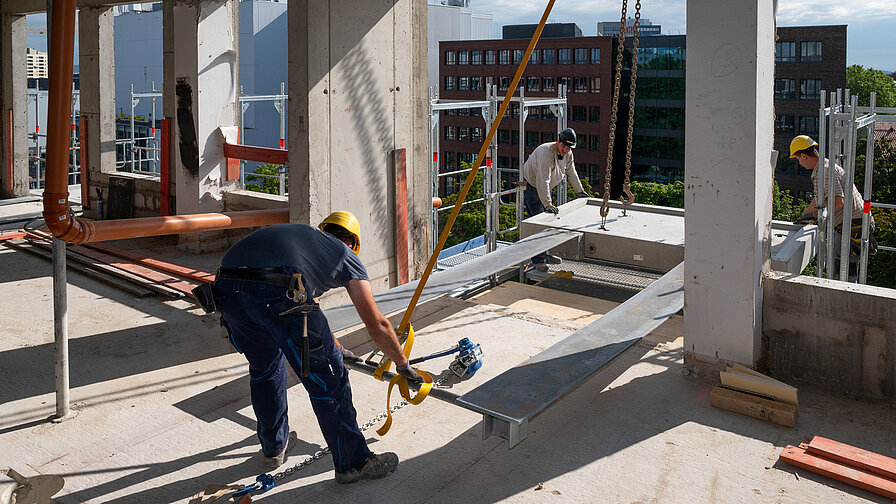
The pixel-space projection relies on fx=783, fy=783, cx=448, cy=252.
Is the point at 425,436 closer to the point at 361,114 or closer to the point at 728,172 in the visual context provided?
the point at 728,172

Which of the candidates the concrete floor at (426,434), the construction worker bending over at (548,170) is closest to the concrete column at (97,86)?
the concrete floor at (426,434)

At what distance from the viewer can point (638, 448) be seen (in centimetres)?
488

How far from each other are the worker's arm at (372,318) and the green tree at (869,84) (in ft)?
287

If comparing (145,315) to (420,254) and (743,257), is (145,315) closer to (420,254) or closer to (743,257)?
(420,254)

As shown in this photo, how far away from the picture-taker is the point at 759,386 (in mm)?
5359

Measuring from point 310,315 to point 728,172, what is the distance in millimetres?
3157

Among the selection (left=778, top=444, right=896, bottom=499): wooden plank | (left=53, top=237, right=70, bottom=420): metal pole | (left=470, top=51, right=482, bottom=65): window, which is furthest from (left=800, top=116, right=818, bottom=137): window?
(left=53, top=237, right=70, bottom=420): metal pole

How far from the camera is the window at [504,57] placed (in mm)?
79250

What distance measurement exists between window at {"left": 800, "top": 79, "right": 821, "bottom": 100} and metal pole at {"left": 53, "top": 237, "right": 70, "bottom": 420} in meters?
71.7

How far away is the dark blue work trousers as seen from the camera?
13.9 feet

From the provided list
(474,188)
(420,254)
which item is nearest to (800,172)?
(474,188)

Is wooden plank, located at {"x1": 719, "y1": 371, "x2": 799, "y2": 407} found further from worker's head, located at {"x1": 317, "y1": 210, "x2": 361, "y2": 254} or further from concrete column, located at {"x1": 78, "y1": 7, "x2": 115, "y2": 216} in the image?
concrete column, located at {"x1": 78, "y1": 7, "x2": 115, "y2": 216}

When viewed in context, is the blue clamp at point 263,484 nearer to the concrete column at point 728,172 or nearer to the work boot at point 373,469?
the work boot at point 373,469

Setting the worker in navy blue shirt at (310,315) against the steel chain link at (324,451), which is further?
the steel chain link at (324,451)
